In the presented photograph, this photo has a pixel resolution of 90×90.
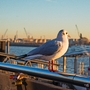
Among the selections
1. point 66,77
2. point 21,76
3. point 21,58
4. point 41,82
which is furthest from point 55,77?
point 21,58

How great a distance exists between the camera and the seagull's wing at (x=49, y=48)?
556 cm

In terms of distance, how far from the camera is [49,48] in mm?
5734

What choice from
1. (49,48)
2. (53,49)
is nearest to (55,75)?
(49,48)

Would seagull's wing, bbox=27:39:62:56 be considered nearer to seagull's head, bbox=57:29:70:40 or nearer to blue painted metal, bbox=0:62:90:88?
seagull's head, bbox=57:29:70:40

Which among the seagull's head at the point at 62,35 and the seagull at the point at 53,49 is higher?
the seagull's head at the point at 62,35

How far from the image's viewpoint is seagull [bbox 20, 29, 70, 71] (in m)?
5.36

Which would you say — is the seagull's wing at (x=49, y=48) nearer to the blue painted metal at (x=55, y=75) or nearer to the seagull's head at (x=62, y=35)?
the seagull's head at (x=62, y=35)

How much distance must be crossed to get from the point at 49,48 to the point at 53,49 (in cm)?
24

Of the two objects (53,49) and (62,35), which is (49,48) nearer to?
(53,49)

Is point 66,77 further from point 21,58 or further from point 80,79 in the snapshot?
point 21,58

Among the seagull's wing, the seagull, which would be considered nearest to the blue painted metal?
the seagull

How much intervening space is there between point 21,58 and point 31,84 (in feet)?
8.24

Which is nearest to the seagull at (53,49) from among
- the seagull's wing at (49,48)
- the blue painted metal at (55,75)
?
the seagull's wing at (49,48)

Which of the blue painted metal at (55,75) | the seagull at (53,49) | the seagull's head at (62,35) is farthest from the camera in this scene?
the seagull's head at (62,35)
